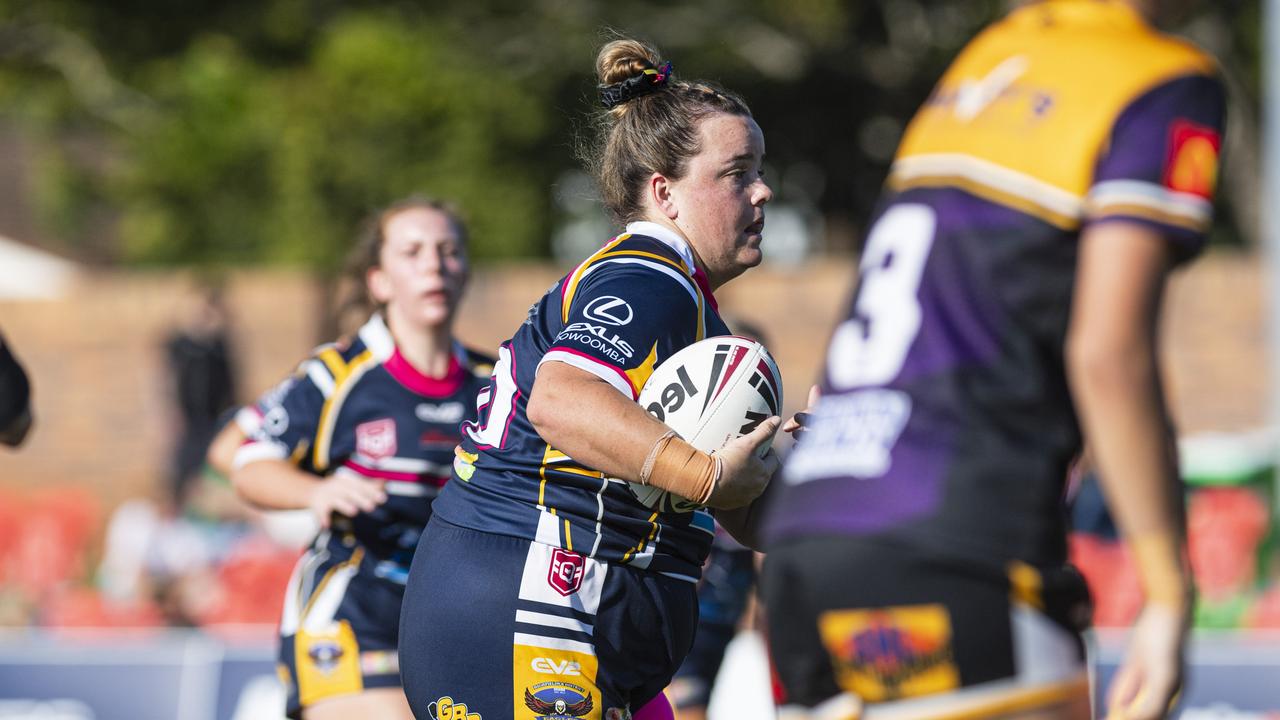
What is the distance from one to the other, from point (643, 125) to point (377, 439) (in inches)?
75.3

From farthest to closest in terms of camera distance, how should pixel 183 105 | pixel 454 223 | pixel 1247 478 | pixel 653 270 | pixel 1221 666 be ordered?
pixel 183 105, pixel 1247 478, pixel 1221 666, pixel 454 223, pixel 653 270

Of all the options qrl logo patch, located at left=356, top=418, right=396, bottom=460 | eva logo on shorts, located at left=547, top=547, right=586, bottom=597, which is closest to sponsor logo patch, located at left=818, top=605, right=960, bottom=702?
eva logo on shorts, located at left=547, top=547, right=586, bottom=597

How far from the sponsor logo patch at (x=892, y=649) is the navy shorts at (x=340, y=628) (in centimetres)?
261

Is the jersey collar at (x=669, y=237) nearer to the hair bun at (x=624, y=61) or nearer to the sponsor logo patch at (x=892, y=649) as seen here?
the hair bun at (x=624, y=61)

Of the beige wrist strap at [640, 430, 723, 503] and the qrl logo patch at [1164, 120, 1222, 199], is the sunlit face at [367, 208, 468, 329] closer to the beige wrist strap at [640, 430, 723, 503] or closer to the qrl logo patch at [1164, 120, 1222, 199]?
the beige wrist strap at [640, 430, 723, 503]

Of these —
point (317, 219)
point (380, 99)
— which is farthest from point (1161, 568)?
point (380, 99)

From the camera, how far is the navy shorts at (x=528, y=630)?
11.1ft

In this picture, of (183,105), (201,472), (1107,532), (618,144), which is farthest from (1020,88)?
(183,105)

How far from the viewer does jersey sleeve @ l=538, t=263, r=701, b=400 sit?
3141mm

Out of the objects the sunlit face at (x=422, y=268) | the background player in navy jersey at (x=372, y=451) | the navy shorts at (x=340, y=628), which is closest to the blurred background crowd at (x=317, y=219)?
the sunlit face at (x=422, y=268)

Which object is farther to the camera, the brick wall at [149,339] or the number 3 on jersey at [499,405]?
the brick wall at [149,339]

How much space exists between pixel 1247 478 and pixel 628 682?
9958 millimetres

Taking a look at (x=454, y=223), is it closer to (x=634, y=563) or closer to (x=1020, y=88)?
(x=634, y=563)

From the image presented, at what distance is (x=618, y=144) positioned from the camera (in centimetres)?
366
